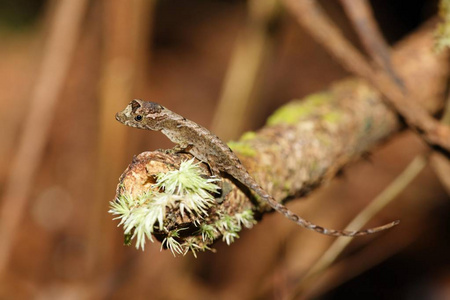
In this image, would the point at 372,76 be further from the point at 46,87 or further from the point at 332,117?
the point at 46,87

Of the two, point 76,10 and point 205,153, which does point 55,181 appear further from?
point 205,153

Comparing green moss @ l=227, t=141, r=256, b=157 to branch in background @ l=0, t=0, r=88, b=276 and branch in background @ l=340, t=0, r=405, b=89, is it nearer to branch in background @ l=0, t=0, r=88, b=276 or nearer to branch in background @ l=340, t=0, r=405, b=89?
branch in background @ l=340, t=0, r=405, b=89

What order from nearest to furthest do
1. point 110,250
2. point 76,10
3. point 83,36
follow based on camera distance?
1. point 76,10
2. point 110,250
3. point 83,36

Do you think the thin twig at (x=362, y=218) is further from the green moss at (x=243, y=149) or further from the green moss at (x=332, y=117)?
the green moss at (x=243, y=149)

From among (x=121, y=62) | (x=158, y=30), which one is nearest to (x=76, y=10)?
(x=121, y=62)

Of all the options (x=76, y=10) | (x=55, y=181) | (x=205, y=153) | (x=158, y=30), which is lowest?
(x=205, y=153)

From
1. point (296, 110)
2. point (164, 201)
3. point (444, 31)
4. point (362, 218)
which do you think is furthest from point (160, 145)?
point (164, 201)
